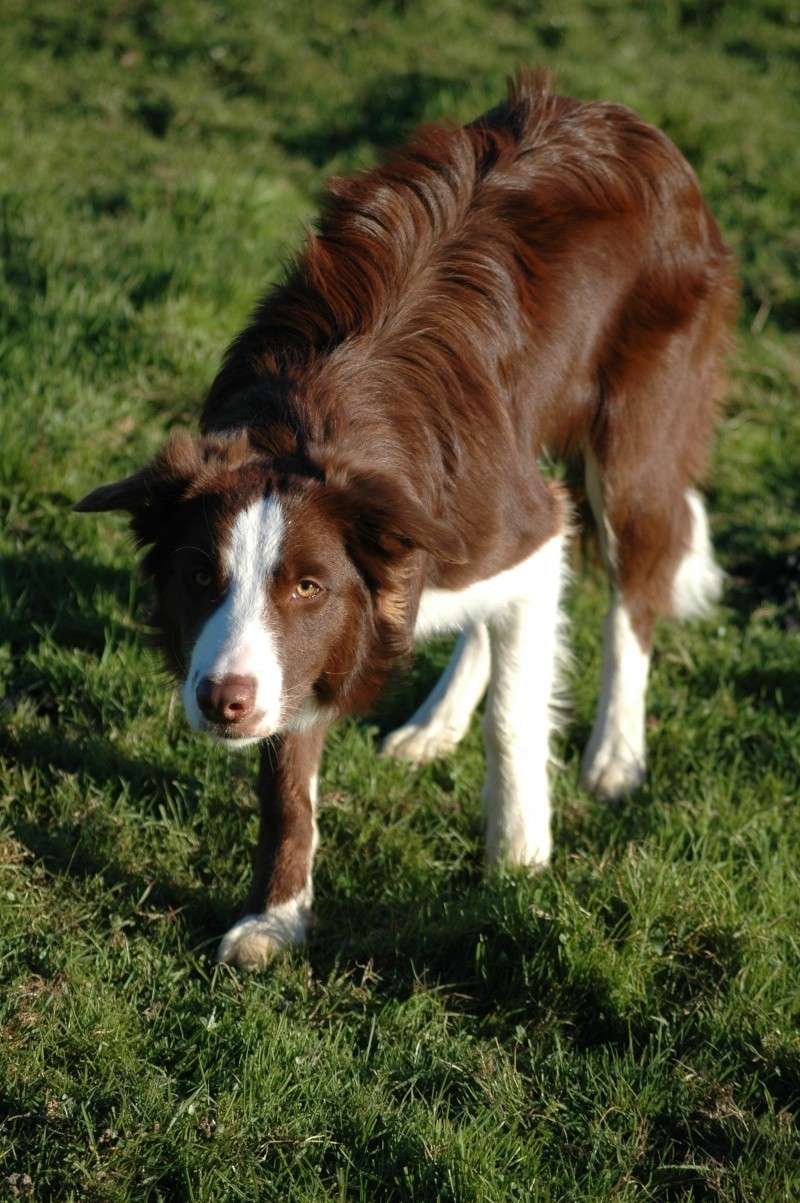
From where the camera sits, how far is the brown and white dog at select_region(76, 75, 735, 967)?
124 inches

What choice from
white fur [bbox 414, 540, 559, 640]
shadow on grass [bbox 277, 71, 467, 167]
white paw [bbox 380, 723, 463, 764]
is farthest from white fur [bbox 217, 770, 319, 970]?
shadow on grass [bbox 277, 71, 467, 167]

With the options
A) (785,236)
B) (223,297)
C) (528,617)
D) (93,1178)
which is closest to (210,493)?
(528,617)

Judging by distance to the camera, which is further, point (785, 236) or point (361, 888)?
point (785, 236)

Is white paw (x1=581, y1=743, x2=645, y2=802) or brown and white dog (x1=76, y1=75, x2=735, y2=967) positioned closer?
brown and white dog (x1=76, y1=75, x2=735, y2=967)

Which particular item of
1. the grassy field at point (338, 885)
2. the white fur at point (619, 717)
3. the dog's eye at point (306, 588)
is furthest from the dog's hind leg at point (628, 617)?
the dog's eye at point (306, 588)

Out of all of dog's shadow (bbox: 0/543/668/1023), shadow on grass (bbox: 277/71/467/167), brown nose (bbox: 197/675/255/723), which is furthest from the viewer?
shadow on grass (bbox: 277/71/467/167)

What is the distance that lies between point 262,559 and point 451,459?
74 cm

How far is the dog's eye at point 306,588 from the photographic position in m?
3.15

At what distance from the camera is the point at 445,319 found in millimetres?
3678

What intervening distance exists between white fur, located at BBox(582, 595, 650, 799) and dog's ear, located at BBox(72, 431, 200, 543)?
185 centimetres

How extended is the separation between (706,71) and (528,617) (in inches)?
242

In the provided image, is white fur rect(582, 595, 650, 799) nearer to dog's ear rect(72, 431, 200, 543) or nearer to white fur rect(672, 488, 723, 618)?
white fur rect(672, 488, 723, 618)

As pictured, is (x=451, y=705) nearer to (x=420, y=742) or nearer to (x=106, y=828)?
(x=420, y=742)

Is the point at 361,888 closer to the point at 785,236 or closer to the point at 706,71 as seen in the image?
the point at 785,236
